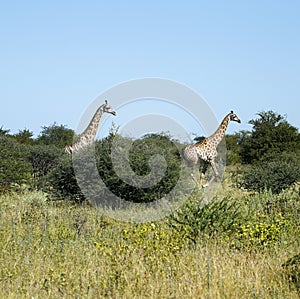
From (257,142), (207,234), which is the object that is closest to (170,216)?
(207,234)

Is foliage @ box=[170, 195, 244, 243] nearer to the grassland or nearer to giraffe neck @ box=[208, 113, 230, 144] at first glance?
the grassland

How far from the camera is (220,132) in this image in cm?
1648

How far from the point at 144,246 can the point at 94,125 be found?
351 inches

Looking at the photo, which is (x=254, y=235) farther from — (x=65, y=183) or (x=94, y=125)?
(x=94, y=125)

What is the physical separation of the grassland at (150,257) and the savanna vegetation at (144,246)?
0.01 metres

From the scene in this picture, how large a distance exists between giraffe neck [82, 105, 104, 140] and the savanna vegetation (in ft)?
8.66

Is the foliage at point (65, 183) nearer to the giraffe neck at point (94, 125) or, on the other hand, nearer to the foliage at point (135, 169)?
the foliage at point (135, 169)

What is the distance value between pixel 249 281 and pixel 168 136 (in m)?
10.3

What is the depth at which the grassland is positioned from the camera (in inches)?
224

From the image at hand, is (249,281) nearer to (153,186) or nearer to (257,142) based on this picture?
(153,186)

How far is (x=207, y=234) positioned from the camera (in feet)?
25.4

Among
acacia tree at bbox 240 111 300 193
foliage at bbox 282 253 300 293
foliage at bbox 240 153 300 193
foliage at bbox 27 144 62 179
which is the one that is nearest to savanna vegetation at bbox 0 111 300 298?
foliage at bbox 282 253 300 293

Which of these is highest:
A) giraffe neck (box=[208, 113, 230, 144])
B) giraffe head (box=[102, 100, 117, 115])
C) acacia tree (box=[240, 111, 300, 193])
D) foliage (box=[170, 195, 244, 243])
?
acacia tree (box=[240, 111, 300, 193])

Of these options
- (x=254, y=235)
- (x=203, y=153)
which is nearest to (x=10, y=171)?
(x=203, y=153)
